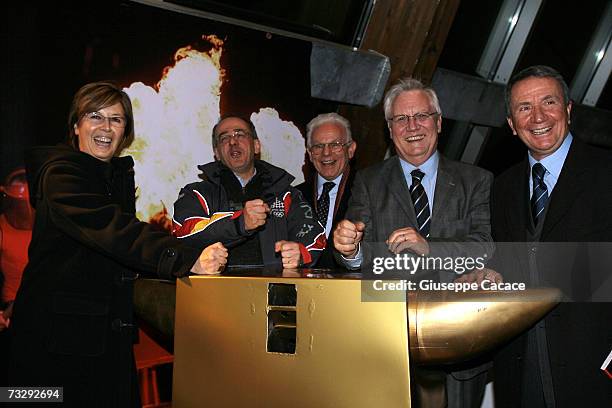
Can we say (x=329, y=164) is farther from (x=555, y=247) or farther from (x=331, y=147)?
(x=555, y=247)

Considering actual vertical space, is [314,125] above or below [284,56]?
below

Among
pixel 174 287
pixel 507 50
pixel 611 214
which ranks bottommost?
pixel 174 287

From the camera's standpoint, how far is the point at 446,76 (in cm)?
445

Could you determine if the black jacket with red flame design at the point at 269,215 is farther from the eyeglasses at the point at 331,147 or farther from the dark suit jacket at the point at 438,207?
the eyeglasses at the point at 331,147

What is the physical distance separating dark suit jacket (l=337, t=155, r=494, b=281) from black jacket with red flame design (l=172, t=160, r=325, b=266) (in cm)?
25

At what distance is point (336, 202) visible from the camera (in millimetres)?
2752

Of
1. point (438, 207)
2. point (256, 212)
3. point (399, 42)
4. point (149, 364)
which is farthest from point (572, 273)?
point (399, 42)

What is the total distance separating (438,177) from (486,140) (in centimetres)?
339

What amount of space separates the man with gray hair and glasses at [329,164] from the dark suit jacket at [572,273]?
105 cm

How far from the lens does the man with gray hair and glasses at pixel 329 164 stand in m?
2.77

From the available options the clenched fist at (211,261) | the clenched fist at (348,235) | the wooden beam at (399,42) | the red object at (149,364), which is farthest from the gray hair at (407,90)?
the wooden beam at (399,42)

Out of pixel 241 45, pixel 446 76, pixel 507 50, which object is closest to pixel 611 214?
pixel 241 45

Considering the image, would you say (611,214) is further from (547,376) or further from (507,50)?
(507,50)

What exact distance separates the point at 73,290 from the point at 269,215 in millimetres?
804
